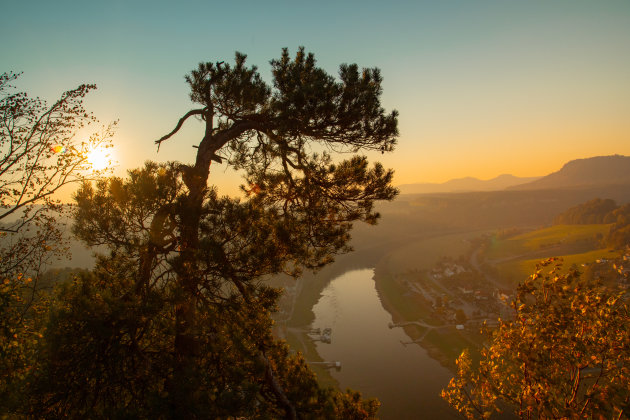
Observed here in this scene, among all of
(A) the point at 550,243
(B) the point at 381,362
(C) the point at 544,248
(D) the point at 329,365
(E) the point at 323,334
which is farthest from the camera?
(A) the point at 550,243

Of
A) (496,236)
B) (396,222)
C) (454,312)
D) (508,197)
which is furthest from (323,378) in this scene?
(508,197)

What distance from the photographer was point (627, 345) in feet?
17.2

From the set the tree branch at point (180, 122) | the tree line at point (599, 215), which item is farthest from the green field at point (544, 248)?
the tree branch at point (180, 122)

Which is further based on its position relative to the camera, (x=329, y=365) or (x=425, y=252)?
(x=425, y=252)

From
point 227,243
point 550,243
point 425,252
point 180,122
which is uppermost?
point 180,122

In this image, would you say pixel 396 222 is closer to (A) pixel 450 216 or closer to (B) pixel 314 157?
(A) pixel 450 216

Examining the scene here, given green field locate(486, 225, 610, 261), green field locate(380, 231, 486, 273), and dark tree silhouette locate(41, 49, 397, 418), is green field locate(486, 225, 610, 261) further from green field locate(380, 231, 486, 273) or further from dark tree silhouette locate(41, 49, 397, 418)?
dark tree silhouette locate(41, 49, 397, 418)

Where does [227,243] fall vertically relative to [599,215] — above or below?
above

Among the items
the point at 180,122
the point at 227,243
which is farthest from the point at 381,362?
the point at 180,122

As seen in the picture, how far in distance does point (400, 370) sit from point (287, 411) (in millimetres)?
31677

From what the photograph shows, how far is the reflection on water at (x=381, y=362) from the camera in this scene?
27453 mm

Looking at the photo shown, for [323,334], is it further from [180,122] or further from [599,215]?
[599,215]

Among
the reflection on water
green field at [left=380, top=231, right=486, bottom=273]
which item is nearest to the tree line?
green field at [left=380, top=231, right=486, bottom=273]

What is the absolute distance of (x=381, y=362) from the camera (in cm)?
3472
